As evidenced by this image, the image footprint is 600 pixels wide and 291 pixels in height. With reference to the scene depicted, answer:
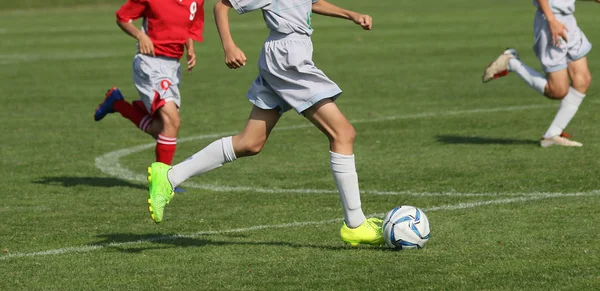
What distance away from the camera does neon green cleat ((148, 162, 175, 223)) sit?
6.93m

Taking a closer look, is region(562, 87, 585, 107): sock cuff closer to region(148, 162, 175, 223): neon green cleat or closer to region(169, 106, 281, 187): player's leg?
region(169, 106, 281, 187): player's leg

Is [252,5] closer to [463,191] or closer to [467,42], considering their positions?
[463,191]

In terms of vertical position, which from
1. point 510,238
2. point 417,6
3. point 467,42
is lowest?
point 417,6

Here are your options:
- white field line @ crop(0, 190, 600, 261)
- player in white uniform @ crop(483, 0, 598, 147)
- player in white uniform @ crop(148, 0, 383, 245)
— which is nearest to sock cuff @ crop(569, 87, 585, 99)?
player in white uniform @ crop(483, 0, 598, 147)

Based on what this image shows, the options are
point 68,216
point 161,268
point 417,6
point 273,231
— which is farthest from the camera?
point 417,6

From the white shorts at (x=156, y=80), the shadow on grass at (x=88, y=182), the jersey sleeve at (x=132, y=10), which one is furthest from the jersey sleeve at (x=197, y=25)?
the shadow on grass at (x=88, y=182)

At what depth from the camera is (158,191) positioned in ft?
22.9

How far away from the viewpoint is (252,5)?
22.2 feet

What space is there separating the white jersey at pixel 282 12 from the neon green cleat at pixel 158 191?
3.67ft

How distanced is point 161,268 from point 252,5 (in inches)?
64.6

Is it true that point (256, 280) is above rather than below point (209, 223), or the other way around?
above

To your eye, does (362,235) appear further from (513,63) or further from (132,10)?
(513,63)

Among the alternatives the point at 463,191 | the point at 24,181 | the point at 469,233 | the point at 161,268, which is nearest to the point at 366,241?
the point at 469,233

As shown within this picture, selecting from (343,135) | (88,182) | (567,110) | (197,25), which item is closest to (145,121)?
(88,182)
